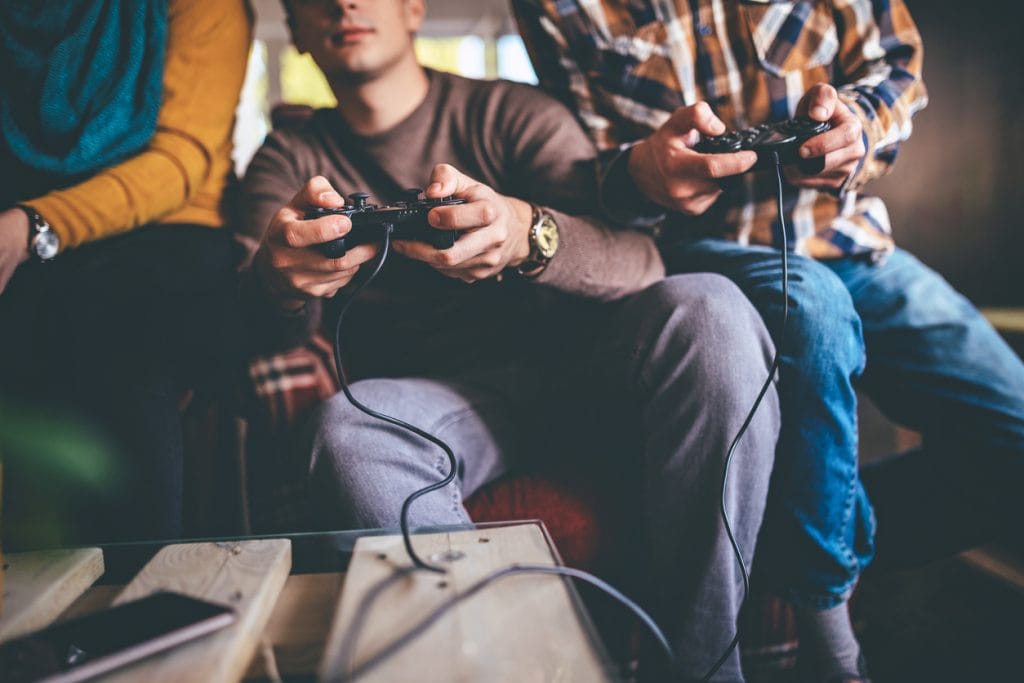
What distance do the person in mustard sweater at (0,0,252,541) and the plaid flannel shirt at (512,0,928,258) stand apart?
0.51 meters

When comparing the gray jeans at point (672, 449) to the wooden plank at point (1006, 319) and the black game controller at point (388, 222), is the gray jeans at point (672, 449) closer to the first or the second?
the black game controller at point (388, 222)

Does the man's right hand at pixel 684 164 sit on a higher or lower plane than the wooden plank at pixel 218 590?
higher

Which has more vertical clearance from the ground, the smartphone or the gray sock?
the smartphone

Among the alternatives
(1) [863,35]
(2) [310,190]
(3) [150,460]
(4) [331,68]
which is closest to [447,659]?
(2) [310,190]

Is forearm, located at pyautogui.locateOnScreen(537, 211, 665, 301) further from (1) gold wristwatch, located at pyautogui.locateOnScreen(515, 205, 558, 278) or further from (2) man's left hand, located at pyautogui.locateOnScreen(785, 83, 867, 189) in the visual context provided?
(2) man's left hand, located at pyautogui.locateOnScreen(785, 83, 867, 189)

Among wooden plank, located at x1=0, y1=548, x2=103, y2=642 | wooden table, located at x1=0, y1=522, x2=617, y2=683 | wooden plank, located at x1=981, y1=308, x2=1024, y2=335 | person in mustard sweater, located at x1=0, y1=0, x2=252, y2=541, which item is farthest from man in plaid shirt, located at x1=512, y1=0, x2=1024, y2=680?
wooden plank, located at x1=0, y1=548, x2=103, y2=642

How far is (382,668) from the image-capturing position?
0.36m

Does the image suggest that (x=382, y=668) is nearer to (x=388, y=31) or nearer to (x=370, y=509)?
(x=370, y=509)

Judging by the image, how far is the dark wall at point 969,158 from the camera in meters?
1.36

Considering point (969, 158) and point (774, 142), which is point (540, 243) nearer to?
point (774, 142)

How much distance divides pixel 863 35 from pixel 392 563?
0.97 meters

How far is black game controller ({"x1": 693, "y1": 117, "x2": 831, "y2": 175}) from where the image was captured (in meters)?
0.72

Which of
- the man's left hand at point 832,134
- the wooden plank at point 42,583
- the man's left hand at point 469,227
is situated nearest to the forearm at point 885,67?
the man's left hand at point 832,134

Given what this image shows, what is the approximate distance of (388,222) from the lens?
2.00 feet
